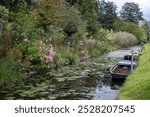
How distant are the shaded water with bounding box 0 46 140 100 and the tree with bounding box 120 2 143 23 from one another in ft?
254

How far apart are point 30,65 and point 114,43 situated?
40115 millimetres

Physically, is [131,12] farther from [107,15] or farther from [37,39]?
[37,39]

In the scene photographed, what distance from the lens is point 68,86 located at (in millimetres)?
19562

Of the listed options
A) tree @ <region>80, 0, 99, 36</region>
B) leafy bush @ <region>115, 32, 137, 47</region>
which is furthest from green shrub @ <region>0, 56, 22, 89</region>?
leafy bush @ <region>115, 32, 137, 47</region>

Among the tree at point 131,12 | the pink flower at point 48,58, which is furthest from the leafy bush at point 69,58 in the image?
the tree at point 131,12

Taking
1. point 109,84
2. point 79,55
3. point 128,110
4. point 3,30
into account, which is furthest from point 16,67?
point 79,55

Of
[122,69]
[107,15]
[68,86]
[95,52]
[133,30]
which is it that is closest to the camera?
[68,86]

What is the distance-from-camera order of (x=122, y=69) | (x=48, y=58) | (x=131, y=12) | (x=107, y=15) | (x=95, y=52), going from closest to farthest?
1. (x=122, y=69)
2. (x=48, y=58)
3. (x=95, y=52)
4. (x=107, y=15)
5. (x=131, y=12)

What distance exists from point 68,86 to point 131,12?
8638cm

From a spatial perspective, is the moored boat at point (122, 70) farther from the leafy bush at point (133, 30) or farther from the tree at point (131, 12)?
the tree at point (131, 12)

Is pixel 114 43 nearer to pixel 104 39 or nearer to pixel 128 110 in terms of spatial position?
pixel 104 39

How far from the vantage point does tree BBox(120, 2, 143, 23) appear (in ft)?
333

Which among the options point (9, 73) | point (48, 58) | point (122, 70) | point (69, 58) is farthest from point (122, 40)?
point (9, 73)

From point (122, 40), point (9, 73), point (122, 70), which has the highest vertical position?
point (122, 40)
